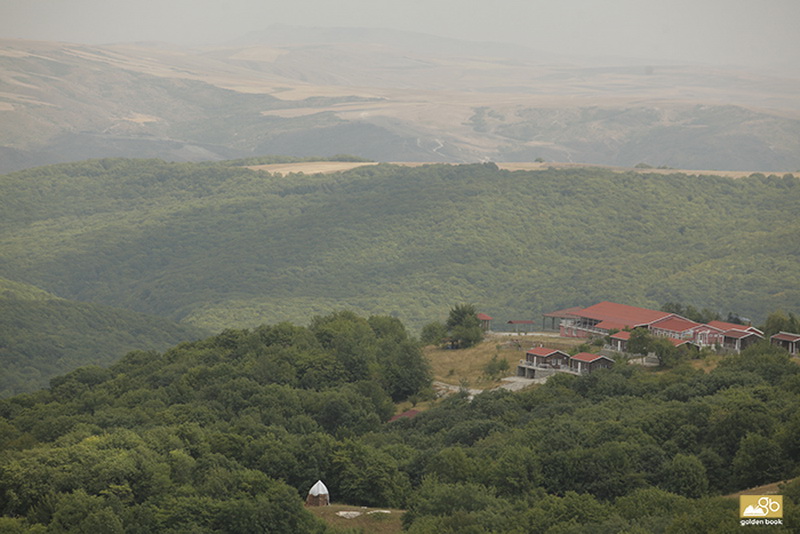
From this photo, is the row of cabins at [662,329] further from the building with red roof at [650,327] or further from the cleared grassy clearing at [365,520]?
the cleared grassy clearing at [365,520]

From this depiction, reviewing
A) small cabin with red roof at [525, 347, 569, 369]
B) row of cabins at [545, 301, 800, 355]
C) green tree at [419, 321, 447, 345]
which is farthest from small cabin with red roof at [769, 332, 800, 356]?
green tree at [419, 321, 447, 345]

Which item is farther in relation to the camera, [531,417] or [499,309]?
[499,309]

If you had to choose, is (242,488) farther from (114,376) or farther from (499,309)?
(499,309)

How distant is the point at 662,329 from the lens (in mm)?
82500

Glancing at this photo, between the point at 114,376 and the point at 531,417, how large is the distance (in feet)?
115

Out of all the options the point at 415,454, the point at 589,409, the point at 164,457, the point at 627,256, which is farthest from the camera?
the point at 627,256

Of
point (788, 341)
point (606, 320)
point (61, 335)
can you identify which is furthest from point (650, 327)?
point (61, 335)

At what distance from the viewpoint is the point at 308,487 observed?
57281 millimetres

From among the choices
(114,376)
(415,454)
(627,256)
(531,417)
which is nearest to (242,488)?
(415,454)

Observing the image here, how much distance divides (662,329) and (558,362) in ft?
28.2

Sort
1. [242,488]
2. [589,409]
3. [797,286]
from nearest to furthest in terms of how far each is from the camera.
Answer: [242,488], [589,409], [797,286]

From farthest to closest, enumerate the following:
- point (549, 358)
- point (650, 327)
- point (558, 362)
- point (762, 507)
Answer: point (650, 327)
point (549, 358)
point (558, 362)
point (762, 507)

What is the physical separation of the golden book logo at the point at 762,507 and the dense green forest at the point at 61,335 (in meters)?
96.7

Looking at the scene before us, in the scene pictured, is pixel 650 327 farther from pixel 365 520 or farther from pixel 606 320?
pixel 365 520
